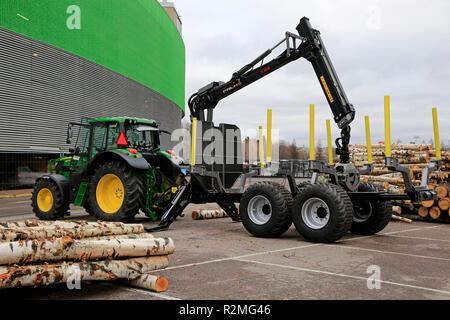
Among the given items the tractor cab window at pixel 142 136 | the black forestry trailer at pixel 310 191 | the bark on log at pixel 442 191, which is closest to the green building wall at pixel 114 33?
the tractor cab window at pixel 142 136

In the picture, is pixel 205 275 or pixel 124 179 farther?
pixel 124 179

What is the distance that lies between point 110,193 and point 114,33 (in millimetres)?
23634

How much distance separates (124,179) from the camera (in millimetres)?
9938

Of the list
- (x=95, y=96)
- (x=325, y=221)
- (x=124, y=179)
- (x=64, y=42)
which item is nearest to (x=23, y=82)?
(x=64, y=42)

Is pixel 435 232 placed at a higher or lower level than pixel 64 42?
lower

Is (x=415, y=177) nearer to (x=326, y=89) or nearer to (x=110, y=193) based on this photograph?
(x=326, y=89)

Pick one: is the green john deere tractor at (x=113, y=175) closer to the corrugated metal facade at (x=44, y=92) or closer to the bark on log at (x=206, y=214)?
the bark on log at (x=206, y=214)

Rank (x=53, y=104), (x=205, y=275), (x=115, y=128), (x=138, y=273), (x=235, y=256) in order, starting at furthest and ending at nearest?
1. (x=53, y=104)
2. (x=115, y=128)
3. (x=235, y=256)
4. (x=205, y=275)
5. (x=138, y=273)

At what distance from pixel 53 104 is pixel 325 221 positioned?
20.9m

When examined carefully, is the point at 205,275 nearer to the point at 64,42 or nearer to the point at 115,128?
the point at 115,128

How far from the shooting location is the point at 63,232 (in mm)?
5074

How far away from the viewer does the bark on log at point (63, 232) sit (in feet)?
14.9

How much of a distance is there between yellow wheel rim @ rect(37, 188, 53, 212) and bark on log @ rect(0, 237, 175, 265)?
24.7ft

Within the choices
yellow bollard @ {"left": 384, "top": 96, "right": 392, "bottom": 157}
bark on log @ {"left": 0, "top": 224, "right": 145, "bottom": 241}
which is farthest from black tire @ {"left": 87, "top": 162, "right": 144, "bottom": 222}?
yellow bollard @ {"left": 384, "top": 96, "right": 392, "bottom": 157}
